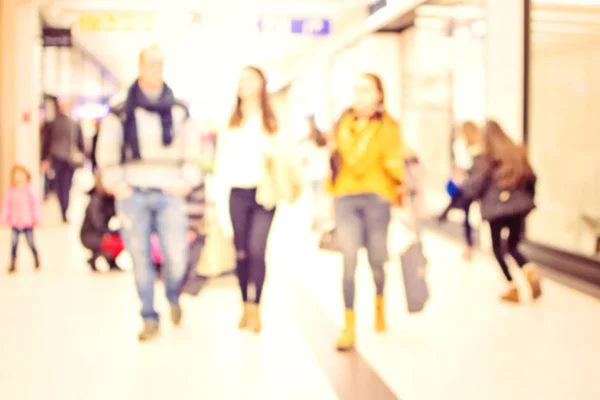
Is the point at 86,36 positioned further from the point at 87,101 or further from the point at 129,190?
the point at 129,190

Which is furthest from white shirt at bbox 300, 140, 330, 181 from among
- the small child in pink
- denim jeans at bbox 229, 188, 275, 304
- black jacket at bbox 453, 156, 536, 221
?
denim jeans at bbox 229, 188, 275, 304

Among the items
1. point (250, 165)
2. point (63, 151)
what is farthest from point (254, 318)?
point (63, 151)

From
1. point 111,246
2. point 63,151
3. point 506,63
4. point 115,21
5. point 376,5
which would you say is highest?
point 376,5

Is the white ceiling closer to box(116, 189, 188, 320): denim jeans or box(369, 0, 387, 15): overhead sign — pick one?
box(369, 0, 387, 15): overhead sign

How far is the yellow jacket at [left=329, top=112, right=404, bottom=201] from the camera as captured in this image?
3998 millimetres

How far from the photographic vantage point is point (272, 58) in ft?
73.7

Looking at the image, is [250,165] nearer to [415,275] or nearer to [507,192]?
[415,275]

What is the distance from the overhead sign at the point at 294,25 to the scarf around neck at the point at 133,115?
8272 mm

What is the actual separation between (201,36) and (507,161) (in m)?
13.0

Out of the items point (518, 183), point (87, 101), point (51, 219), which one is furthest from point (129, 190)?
A: point (87, 101)

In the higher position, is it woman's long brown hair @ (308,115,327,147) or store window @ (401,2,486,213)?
store window @ (401,2,486,213)

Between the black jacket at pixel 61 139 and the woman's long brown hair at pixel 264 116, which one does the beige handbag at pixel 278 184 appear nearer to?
the woman's long brown hair at pixel 264 116

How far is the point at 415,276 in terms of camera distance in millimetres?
4297

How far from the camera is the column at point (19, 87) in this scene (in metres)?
10.4
